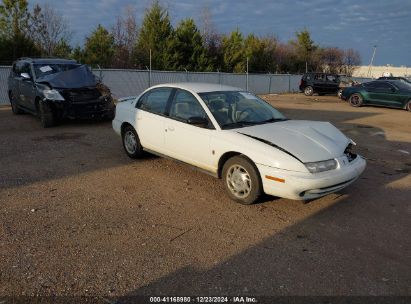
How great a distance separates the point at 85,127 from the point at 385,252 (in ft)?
28.5

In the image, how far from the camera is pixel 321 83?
2652 cm

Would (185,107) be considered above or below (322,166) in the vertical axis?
above

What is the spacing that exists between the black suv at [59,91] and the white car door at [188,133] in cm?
519

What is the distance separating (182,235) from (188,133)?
6.06 ft

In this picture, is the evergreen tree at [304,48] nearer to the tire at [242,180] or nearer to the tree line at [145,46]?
the tree line at [145,46]

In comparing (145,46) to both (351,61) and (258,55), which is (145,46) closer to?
(258,55)

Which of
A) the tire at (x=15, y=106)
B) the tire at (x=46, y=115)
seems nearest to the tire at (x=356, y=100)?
the tire at (x=46, y=115)

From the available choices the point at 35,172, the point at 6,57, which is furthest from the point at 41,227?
the point at 6,57

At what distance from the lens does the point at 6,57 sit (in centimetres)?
2156

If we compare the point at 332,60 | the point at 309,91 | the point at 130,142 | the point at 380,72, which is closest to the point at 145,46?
the point at 309,91

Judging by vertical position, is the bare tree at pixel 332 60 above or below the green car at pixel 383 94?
above

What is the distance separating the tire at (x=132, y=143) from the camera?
22.5 ft

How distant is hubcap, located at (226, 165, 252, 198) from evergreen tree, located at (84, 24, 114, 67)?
2269cm

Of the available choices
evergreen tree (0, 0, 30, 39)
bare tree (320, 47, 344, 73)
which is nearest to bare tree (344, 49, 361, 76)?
bare tree (320, 47, 344, 73)
